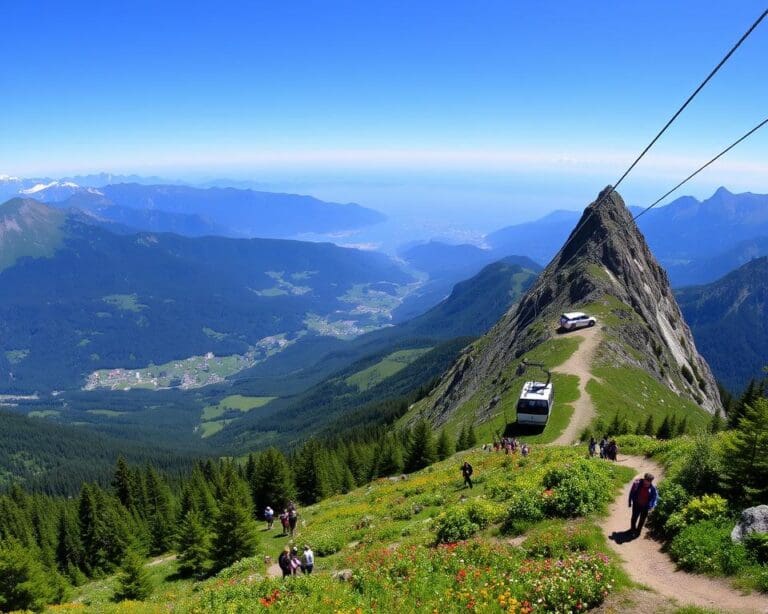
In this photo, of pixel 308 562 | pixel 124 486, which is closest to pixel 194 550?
pixel 308 562

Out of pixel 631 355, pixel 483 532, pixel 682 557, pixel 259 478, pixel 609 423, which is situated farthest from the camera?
pixel 631 355

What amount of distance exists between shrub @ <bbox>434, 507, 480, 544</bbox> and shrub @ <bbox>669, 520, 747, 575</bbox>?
7.79 m

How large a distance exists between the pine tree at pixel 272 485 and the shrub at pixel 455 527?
42806mm

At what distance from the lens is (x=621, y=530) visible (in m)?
18.0

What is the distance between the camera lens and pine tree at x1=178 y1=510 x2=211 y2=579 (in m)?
36.2

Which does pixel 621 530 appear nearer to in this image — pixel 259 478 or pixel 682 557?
pixel 682 557

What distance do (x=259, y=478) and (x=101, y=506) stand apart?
25650mm

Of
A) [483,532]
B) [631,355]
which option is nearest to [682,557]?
[483,532]

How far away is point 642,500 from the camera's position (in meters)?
17.2

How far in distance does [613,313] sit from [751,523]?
84.0 meters

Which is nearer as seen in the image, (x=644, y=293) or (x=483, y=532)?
(x=483, y=532)

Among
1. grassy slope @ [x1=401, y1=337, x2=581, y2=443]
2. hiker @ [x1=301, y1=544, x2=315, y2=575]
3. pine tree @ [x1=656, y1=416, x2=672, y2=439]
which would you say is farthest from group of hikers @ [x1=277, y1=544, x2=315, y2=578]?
pine tree @ [x1=656, y1=416, x2=672, y2=439]

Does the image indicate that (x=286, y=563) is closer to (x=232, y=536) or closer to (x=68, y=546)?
(x=232, y=536)

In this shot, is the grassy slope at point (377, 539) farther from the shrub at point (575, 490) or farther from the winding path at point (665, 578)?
the winding path at point (665, 578)
